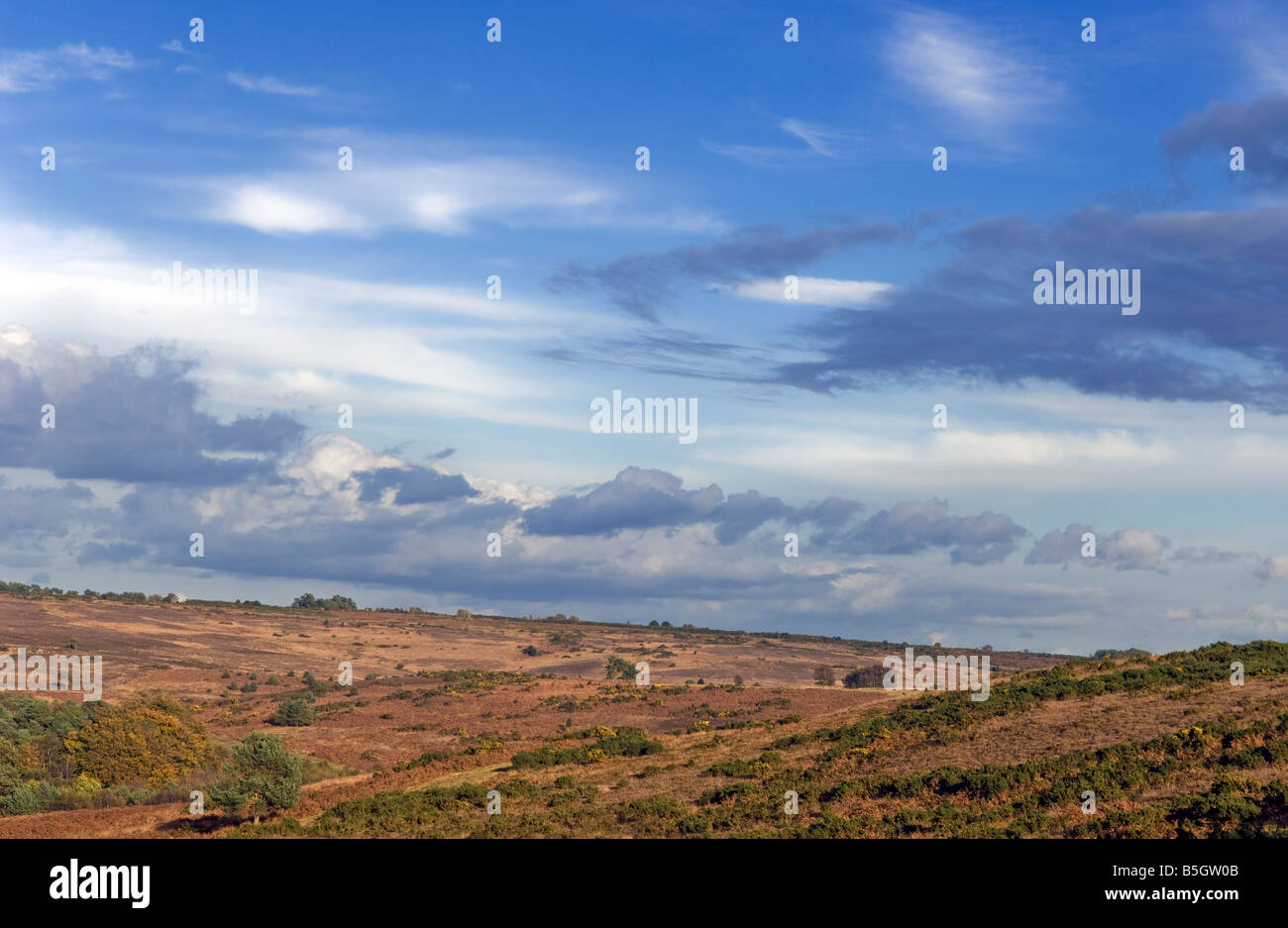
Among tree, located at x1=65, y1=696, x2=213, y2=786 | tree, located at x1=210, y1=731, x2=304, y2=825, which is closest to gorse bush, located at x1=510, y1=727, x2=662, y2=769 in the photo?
tree, located at x1=210, y1=731, x2=304, y2=825

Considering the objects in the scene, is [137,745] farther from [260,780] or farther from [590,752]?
[590,752]

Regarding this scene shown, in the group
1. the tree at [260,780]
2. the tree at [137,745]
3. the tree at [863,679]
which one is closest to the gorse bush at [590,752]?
the tree at [260,780]

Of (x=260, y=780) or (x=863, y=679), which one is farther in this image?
(x=863, y=679)

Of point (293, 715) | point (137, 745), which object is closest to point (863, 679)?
point (293, 715)

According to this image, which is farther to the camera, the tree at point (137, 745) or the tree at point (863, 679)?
the tree at point (863, 679)

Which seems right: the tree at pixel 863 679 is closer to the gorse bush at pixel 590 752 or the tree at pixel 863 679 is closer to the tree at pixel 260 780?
the gorse bush at pixel 590 752

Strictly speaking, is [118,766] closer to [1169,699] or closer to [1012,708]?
[1012,708]

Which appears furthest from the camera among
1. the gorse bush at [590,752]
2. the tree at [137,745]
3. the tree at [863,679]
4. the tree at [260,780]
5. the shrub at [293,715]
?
the tree at [863,679]
